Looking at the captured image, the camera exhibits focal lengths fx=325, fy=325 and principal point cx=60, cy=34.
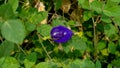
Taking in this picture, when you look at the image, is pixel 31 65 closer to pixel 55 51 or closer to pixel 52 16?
pixel 55 51

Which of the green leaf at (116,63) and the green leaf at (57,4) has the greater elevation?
the green leaf at (57,4)

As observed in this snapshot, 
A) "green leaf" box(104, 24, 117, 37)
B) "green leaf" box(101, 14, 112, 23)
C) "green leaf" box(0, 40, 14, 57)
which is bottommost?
"green leaf" box(104, 24, 117, 37)

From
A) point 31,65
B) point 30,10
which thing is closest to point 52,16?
point 30,10

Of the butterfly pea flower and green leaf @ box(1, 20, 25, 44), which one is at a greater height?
green leaf @ box(1, 20, 25, 44)

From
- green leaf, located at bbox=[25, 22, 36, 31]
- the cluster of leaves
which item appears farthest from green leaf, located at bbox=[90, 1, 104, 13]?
green leaf, located at bbox=[25, 22, 36, 31]

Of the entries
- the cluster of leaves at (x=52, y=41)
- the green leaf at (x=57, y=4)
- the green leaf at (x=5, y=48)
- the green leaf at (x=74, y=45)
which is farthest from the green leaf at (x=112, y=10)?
the green leaf at (x=5, y=48)

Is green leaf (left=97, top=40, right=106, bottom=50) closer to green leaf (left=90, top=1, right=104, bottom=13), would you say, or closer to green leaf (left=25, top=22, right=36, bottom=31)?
green leaf (left=90, top=1, right=104, bottom=13)

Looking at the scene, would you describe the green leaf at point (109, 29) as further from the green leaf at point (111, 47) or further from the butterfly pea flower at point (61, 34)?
the butterfly pea flower at point (61, 34)

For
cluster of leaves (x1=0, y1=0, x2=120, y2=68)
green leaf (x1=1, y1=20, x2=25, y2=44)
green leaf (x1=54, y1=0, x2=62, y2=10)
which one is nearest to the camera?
green leaf (x1=1, y1=20, x2=25, y2=44)

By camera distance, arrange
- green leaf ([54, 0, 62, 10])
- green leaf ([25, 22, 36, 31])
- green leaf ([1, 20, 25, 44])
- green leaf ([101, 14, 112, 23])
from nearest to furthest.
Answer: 1. green leaf ([1, 20, 25, 44])
2. green leaf ([25, 22, 36, 31])
3. green leaf ([101, 14, 112, 23])
4. green leaf ([54, 0, 62, 10])
